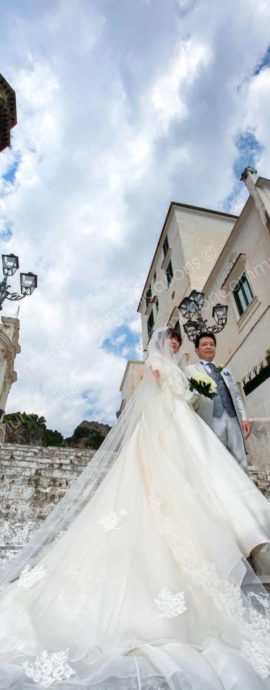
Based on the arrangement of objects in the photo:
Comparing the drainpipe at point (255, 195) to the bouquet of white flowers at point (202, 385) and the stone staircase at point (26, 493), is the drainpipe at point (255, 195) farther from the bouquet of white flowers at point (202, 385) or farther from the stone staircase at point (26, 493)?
the stone staircase at point (26, 493)

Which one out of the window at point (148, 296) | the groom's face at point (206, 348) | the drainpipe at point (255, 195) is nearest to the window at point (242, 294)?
the drainpipe at point (255, 195)

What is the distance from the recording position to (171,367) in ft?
9.78

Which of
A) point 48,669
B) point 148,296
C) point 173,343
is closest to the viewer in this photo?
point 48,669

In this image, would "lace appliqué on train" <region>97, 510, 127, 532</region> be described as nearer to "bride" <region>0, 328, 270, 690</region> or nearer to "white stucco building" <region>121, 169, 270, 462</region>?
"bride" <region>0, 328, 270, 690</region>

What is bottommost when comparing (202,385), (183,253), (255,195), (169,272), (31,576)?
(31,576)

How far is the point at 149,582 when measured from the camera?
1550 millimetres

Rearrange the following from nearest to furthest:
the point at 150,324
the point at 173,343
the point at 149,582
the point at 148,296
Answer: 1. the point at 149,582
2. the point at 173,343
3. the point at 150,324
4. the point at 148,296

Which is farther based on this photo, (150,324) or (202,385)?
(150,324)

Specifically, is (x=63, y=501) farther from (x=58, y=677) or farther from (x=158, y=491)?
(x=58, y=677)

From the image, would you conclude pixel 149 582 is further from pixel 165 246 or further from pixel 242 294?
pixel 165 246

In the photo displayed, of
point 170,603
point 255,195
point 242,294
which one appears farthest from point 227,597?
point 255,195

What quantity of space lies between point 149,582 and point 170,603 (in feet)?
0.53

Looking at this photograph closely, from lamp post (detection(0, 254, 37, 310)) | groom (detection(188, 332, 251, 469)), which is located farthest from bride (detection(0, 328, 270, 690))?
lamp post (detection(0, 254, 37, 310))

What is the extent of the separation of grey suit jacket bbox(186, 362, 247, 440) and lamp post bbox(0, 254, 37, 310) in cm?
524
